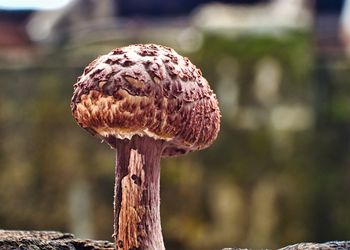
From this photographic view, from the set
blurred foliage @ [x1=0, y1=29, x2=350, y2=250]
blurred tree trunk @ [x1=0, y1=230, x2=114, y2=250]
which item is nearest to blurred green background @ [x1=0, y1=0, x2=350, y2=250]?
blurred foliage @ [x1=0, y1=29, x2=350, y2=250]

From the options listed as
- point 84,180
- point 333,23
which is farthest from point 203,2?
point 84,180

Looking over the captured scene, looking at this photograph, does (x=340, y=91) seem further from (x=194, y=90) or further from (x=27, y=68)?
(x=194, y=90)

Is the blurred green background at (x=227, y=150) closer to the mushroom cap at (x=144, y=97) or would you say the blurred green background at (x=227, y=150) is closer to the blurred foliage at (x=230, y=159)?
the blurred foliage at (x=230, y=159)

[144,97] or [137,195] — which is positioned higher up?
[144,97]

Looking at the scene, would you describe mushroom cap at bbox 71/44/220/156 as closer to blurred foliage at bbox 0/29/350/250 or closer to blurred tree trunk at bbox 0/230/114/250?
blurred tree trunk at bbox 0/230/114/250

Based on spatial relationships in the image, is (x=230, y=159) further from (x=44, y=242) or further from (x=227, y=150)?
(x=44, y=242)

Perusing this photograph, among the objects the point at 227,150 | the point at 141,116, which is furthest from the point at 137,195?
the point at 227,150

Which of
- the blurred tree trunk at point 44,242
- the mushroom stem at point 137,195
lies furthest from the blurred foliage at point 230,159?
the mushroom stem at point 137,195
